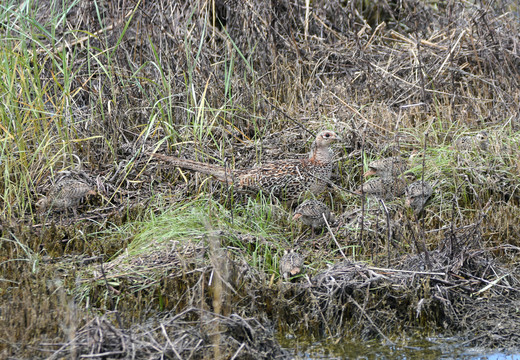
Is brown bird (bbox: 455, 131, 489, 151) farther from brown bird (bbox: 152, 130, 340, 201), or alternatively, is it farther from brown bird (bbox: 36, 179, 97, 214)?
brown bird (bbox: 36, 179, 97, 214)

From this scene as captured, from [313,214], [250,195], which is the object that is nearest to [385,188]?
[313,214]

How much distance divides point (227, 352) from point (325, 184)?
2808 mm

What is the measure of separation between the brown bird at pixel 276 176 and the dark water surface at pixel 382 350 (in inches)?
83.1

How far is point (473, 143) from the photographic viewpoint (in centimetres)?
693

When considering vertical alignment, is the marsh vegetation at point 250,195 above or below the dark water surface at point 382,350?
above

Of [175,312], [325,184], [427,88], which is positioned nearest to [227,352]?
[175,312]

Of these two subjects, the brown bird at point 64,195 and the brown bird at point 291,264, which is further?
the brown bird at point 64,195

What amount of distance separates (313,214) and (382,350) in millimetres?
1536

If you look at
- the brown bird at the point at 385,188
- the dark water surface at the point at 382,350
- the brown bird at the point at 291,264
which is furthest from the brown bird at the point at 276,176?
the dark water surface at the point at 382,350

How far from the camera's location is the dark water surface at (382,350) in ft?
14.9

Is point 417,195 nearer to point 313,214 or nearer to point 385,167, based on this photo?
point 385,167

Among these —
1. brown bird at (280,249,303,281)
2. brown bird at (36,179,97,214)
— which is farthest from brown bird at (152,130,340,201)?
brown bird at (280,249,303,281)

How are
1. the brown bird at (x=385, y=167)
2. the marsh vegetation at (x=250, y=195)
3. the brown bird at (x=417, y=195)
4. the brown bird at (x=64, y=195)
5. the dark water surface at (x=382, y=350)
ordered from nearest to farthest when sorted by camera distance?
the dark water surface at (x=382, y=350) < the marsh vegetation at (x=250, y=195) < the brown bird at (x=417, y=195) < the brown bird at (x=64, y=195) < the brown bird at (x=385, y=167)

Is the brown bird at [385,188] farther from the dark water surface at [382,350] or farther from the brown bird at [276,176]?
the dark water surface at [382,350]
